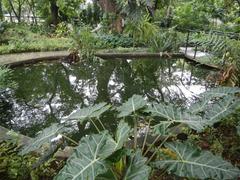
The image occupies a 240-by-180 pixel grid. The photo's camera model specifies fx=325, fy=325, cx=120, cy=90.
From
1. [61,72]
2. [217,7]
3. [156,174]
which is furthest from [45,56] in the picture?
[217,7]

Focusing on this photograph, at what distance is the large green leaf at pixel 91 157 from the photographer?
1.96m

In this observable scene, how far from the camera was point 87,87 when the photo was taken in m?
6.39

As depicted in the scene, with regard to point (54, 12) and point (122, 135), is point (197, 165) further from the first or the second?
point (54, 12)

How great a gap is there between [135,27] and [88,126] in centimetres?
586

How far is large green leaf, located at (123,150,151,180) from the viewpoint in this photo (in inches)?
77.5

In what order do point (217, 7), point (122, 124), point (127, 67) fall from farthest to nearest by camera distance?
1. point (217, 7)
2. point (127, 67)
3. point (122, 124)

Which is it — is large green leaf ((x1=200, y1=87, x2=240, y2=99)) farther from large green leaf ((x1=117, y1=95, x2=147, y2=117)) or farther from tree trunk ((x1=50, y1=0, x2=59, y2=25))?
tree trunk ((x1=50, y1=0, x2=59, y2=25))

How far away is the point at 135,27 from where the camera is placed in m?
9.66

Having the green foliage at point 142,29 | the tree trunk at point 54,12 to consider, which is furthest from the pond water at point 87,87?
the tree trunk at point 54,12

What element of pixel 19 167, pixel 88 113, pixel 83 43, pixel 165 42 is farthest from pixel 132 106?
pixel 165 42

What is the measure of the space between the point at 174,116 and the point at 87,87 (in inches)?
161

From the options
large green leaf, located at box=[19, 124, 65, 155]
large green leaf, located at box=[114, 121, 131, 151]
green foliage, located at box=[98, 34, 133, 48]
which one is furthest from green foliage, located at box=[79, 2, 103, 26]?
large green leaf, located at box=[114, 121, 131, 151]

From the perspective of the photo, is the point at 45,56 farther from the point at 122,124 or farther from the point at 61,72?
the point at 122,124

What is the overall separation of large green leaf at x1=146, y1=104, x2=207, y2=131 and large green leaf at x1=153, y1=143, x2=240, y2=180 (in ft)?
0.57
